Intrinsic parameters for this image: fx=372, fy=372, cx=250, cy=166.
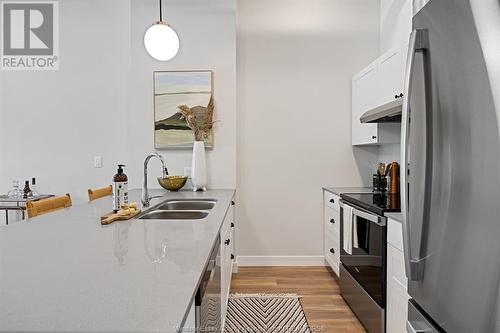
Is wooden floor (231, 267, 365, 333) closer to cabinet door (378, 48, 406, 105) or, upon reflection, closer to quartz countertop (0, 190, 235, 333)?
quartz countertop (0, 190, 235, 333)

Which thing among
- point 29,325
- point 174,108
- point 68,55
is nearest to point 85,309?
point 29,325

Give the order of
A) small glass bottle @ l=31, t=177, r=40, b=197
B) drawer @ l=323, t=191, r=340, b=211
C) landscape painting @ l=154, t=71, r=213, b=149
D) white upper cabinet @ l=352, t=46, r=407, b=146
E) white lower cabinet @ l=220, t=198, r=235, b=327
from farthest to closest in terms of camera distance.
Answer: small glass bottle @ l=31, t=177, r=40, b=197 → landscape painting @ l=154, t=71, r=213, b=149 → drawer @ l=323, t=191, r=340, b=211 → white upper cabinet @ l=352, t=46, r=407, b=146 → white lower cabinet @ l=220, t=198, r=235, b=327

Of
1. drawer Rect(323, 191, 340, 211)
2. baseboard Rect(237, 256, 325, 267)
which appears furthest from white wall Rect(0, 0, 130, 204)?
drawer Rect(323, 191, 340, 211)

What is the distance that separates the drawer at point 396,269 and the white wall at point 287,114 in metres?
1.94

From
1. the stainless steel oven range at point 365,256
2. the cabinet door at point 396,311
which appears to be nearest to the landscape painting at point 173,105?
the stainless steel oven range at point 365,256

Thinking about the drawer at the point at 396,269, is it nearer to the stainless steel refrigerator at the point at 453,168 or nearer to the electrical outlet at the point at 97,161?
the stainless steel refrigerator at the point at 453,168

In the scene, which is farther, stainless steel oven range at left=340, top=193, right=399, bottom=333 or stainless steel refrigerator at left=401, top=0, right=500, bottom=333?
stainless steel oven range at left=340, top=193, right=399, bottom=333

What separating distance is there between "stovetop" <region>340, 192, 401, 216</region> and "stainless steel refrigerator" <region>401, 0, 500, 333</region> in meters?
0.97

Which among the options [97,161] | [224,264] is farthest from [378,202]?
[97,161]

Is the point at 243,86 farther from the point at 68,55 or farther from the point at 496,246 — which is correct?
the point at 496,246

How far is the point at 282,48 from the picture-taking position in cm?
409

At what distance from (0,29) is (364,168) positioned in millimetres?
4222

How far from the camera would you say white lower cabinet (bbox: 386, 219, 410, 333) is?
1.94 m

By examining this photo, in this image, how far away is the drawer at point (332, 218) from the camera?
3.46m
